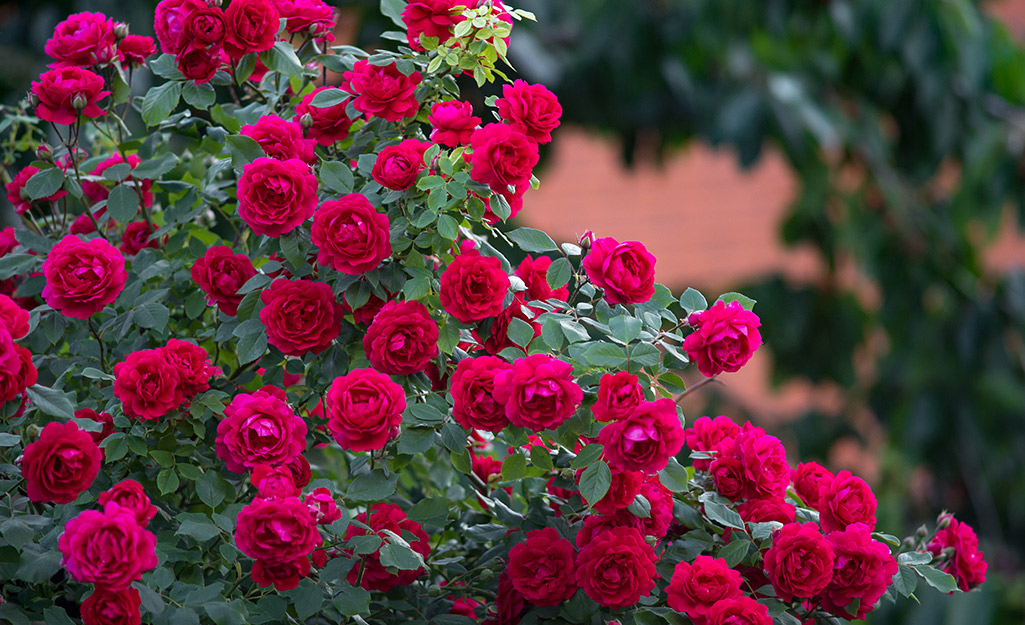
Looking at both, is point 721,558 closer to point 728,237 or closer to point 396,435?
point 396,435

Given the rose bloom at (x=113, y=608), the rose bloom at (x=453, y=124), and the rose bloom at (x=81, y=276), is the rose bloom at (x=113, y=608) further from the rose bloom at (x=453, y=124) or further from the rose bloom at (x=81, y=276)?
the rose bloom at (x=453, y=124)

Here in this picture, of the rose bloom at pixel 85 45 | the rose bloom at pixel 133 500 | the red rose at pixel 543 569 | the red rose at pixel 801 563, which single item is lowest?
the red rose at pixel 543 569

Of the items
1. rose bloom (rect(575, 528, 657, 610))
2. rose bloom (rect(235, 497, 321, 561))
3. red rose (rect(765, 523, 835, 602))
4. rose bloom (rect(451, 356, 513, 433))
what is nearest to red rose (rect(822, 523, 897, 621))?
red rose (rect(765, 523, 835, 602))

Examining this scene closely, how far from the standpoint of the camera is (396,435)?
2.21 feet

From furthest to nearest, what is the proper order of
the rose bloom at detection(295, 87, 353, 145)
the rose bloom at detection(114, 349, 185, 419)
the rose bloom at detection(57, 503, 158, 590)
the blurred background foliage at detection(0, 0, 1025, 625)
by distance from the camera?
the blurred background foliage at detection(0, 0, 1025, 625)
the rose bloom at detection(295, 87, 353, 145)
the rose bloom at detection(114, 349, 185, 419)
the rose bloom at detection(57, 503, 158, 590)

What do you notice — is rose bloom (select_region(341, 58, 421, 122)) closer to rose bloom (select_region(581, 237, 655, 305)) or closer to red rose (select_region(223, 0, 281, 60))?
red rose (select_region(223, 0, 281, 60))

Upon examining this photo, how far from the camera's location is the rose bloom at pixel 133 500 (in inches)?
23.6

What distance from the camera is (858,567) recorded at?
2.16 feet

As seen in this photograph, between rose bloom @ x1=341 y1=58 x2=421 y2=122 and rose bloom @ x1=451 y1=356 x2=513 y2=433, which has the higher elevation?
rose bloom @ x1=341 y1=58 x2=421 y2=122

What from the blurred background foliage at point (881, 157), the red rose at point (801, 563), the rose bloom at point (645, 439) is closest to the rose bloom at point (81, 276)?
the rose bloom at point (645, 439)

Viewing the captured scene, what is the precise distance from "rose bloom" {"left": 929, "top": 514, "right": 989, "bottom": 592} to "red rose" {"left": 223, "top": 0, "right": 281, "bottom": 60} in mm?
662

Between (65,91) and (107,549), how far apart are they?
1.22 ft

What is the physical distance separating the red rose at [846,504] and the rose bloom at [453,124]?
1.22 feet

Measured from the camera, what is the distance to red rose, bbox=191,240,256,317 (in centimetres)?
73
